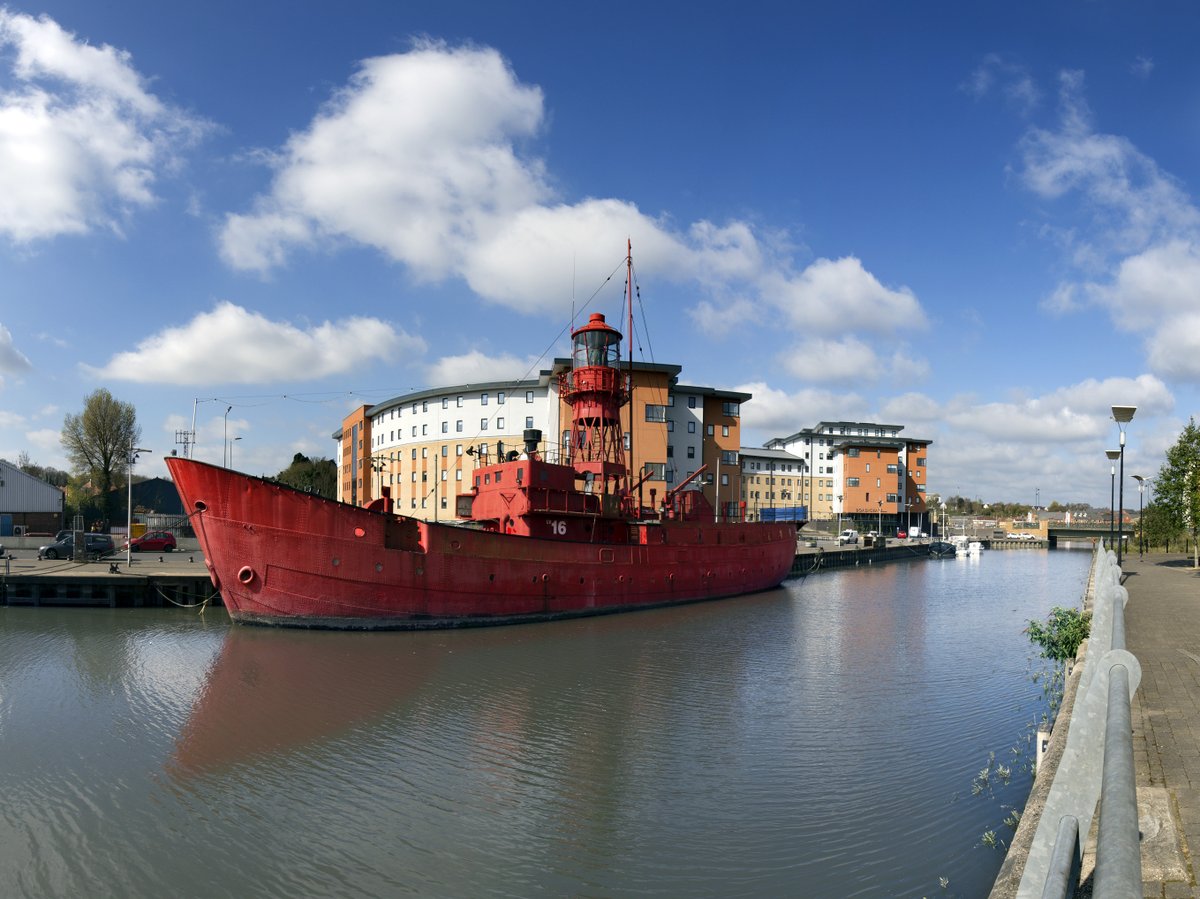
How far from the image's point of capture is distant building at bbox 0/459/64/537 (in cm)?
5553

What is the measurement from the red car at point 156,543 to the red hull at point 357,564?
25.2 m

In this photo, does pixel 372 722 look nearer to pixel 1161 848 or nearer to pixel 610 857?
pixel 610 857

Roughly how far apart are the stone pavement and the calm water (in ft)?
7.50

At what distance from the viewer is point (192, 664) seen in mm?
18562

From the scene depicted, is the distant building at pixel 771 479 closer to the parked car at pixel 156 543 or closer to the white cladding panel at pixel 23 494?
the parked car at pixel 156 543

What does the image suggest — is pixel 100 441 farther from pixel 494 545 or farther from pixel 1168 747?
pixel 1168 747

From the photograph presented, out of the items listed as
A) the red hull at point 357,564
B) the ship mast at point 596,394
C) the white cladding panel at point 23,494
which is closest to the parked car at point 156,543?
the white cladding panel at point 23,494

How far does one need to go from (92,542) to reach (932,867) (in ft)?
142

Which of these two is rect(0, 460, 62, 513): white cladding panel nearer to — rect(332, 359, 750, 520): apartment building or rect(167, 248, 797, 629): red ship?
rect(332, 359, 750, 520): apartment building

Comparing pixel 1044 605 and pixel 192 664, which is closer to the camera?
pixel 192 664

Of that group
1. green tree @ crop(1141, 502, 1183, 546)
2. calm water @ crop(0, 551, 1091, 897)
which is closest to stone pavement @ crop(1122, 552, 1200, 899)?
calm water @ crop(0, 551, 1091, 897)

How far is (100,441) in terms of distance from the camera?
66.7m

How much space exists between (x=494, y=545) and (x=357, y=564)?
4290 mm

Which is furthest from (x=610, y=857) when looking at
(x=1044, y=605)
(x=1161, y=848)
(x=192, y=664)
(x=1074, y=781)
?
(x=1044, y=605)
